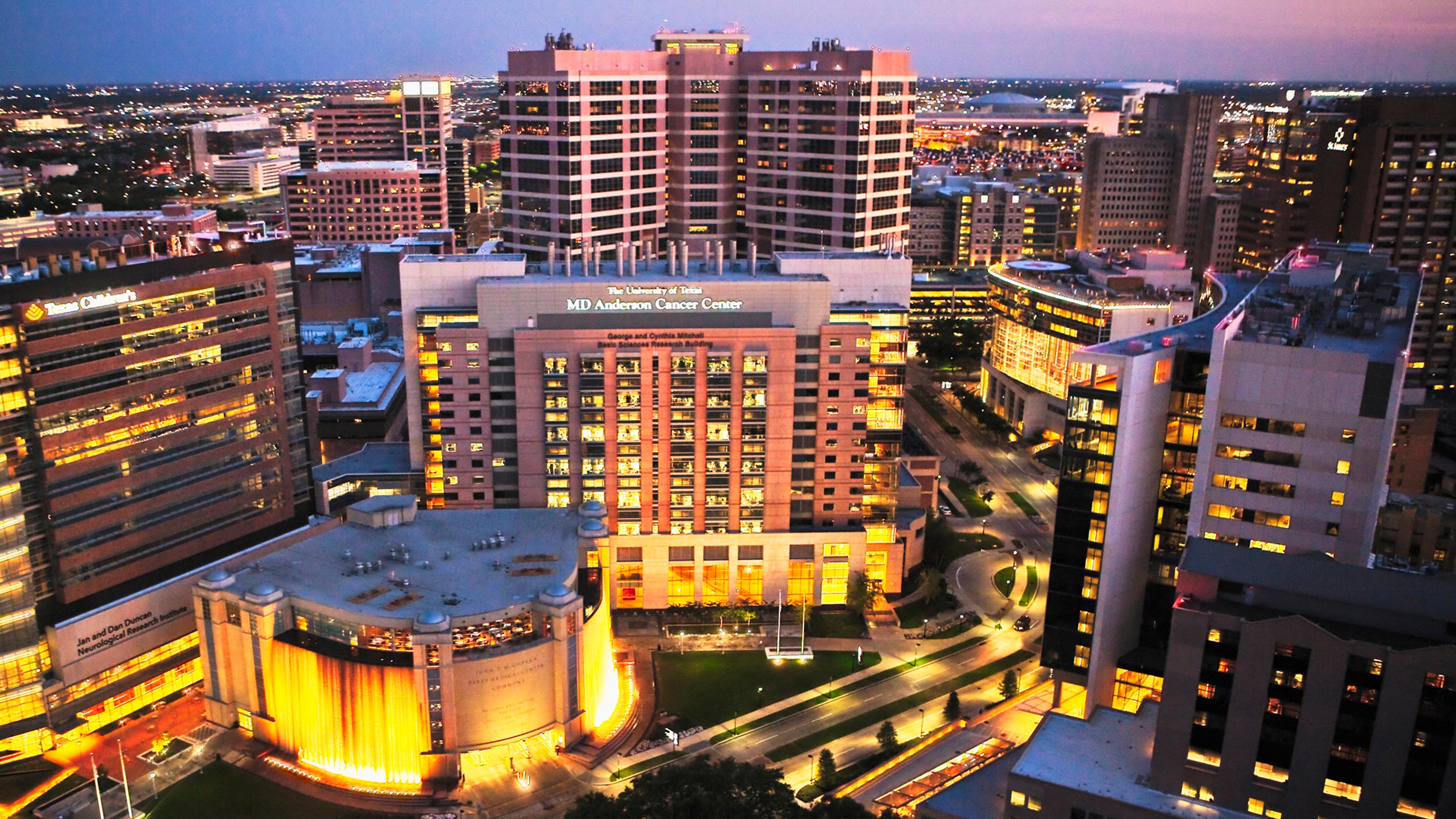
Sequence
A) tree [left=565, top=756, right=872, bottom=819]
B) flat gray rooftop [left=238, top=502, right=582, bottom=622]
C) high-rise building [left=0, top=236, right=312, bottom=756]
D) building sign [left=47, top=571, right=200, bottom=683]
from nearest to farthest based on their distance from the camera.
→ 1. tree [left=565, top=756, right=872, bottom=819]
2. high-rise building [left=0, top=236, right=312, bottom=756]
3. building sign [left=47, top=571, right=200, bottom=683]
4. flat gray rooftop [left=238, top=502, right=582, bottom=622]

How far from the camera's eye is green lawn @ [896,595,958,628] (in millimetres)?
136125

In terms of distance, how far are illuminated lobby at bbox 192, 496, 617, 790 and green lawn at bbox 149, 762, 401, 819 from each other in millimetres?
4438

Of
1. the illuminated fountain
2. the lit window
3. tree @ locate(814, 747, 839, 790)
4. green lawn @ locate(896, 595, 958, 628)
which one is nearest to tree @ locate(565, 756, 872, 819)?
tree @ locate(814, 747, 839, 790)

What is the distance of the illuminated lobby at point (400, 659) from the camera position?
10306 centimetres

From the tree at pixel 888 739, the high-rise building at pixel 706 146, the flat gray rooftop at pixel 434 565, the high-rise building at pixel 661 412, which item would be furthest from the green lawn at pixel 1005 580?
the high-rise building at pixel 706 146

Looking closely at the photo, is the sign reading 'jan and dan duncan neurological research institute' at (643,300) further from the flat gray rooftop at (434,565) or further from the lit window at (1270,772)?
the lit window at (1270,772)

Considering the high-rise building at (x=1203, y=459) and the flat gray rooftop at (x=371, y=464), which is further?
the flat gray rooftop at (x=371, y=464)

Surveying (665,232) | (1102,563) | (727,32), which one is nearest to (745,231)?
(665,232)

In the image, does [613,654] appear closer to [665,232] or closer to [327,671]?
[327,671]

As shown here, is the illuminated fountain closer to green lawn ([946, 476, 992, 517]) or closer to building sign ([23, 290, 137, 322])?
building sign ([23, 290, 137, 322])

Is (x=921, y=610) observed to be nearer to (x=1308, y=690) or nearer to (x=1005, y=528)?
(x=1005, y=528)

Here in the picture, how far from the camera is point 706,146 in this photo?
190000 millimetres

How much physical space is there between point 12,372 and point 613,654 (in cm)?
6453

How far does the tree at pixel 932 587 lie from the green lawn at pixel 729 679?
15508mm
